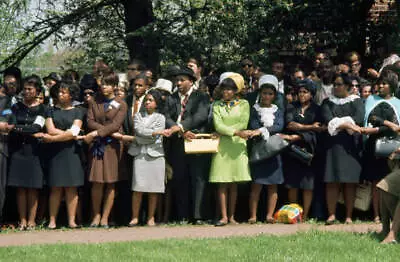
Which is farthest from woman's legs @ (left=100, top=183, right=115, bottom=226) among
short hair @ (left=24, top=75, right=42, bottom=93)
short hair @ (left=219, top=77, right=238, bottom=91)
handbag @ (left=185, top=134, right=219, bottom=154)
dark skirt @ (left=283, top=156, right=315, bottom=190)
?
dark skirt @ (left=283, top=156, right=315, bottom=190)

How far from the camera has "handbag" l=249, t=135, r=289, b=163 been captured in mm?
11484

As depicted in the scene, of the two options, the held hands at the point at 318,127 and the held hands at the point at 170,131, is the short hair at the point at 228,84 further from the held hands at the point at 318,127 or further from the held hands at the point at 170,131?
the held hands at the point at 318,127

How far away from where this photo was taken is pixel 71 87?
11602mm

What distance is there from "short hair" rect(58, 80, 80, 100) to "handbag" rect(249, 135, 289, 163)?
103 inches

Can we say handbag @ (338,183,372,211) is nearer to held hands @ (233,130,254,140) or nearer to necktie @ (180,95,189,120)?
held hands @ (233,130,254,140)

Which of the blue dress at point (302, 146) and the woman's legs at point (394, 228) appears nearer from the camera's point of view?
the woman's legs at point (394, 228)

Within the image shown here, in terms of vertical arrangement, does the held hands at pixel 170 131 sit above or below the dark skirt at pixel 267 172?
above

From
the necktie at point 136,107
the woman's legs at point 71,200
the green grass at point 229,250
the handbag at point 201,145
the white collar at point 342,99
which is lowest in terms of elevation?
the green grass at point 229,250

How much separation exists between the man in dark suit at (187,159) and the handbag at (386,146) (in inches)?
93.6

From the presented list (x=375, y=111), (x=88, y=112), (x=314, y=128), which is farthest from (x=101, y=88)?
(x=375, y=111)

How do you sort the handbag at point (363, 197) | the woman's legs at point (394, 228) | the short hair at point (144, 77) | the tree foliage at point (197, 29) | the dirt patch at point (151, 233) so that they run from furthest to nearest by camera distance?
the tree foliage at point (197, 29) < the short hair at point (144, 77) < the handbag at point (363, 197) < the dirt patch at point (151, 233) < the woman's legs at point (394, 228)

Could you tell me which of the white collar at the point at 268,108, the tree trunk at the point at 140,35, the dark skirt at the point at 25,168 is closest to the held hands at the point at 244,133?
the white collar at the point at 268,108

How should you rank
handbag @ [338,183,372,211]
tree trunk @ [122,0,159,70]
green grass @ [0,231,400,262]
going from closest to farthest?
green grass @ [0,231,400,262]
handbag @ [338,183,372,211]
tree trunk @ [122,0,159,70]

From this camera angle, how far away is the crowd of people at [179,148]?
37.2 ft
